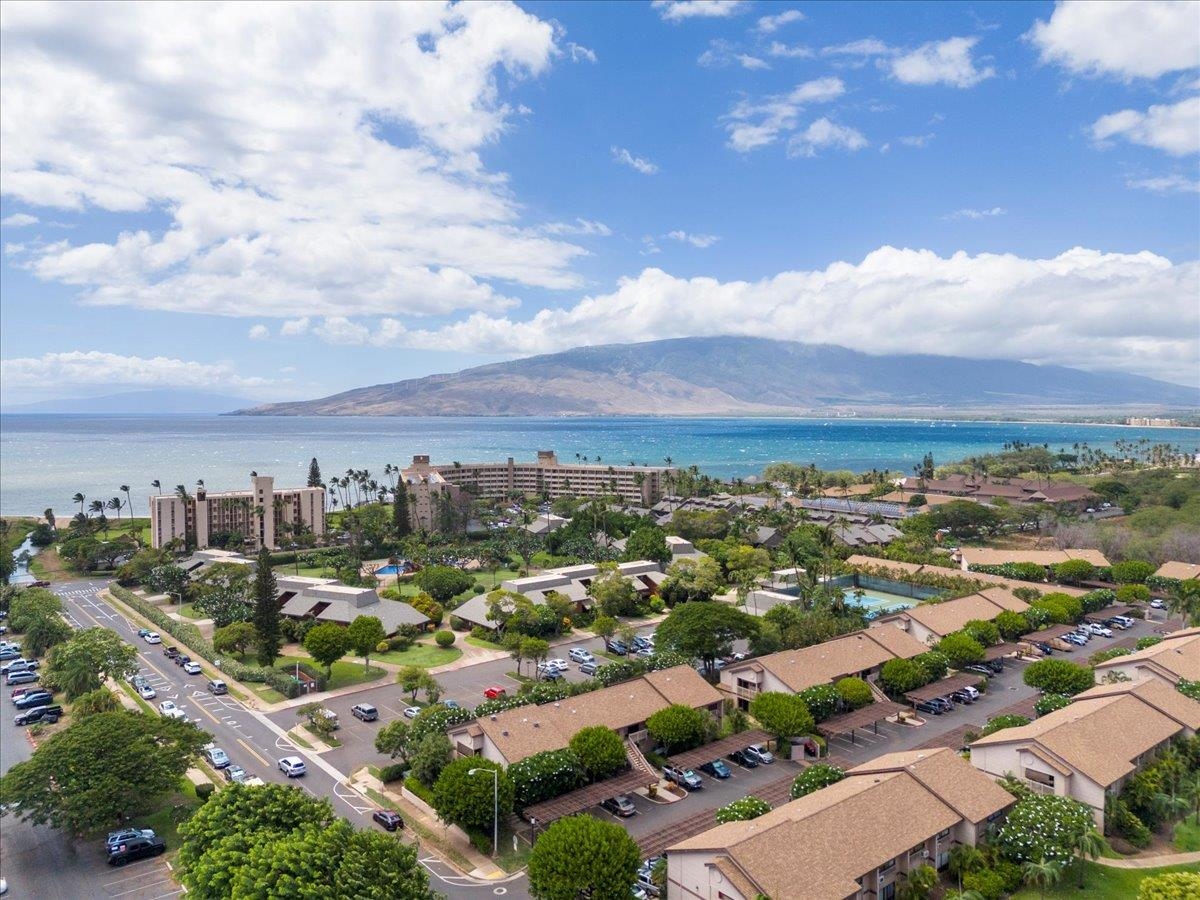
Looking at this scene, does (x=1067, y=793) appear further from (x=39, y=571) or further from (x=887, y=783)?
(x=39, y=571)

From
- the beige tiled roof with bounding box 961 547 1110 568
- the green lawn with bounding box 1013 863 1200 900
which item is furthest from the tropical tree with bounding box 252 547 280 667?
the beige tiled roof with bounding box 961 547 1110 568

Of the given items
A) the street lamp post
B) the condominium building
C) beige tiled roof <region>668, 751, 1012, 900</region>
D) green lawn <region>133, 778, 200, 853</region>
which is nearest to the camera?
beige tiled roof <region>668, 751, 1012, 900</region>

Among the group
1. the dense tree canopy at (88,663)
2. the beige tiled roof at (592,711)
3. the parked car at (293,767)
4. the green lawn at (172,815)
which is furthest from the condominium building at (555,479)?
the green lawn at (172,815)

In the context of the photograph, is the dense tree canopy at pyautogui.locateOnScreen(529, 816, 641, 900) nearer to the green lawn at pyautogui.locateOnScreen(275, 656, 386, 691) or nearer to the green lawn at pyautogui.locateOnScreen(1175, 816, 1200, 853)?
the green lawn at pyautogui.locateOnScreen(1175, 816, 1200, 853)

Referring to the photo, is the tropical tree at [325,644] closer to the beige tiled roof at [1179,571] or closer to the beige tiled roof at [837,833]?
the beige tiled roof at [837,833]

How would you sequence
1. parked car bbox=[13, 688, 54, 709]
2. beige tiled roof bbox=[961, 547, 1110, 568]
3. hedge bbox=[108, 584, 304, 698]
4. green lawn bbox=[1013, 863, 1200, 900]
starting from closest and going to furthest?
green lawn bbox=[1013, 863, 1200, 900] → parked car bbox=[13, 688, 54, 709] → hedge bbox=[108, 584, 304, 698] → beige tiled roof bbox=[961, 547, 1110, 568]

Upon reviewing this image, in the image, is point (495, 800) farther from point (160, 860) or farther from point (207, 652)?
point (207, 652)

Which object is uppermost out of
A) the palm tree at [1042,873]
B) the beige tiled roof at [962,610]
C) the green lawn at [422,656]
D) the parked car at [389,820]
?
the beige tiled roof at [962,610]
